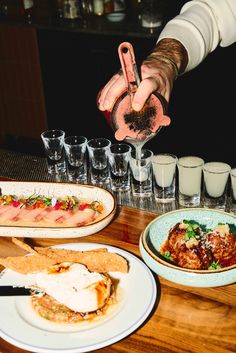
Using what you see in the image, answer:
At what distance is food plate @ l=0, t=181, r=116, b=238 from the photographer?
164 cm

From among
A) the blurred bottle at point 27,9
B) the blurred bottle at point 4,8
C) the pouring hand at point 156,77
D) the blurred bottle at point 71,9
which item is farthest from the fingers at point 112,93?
the blurred bottle at point 4,8

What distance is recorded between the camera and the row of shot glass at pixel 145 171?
1.84 metres

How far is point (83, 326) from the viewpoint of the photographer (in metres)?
1.29

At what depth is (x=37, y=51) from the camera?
457 centimetres

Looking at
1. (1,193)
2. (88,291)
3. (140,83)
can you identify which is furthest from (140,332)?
(1,193)

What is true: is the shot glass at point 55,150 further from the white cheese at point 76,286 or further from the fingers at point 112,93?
the white cheese at point 76,286

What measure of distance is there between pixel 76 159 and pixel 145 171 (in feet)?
1.08

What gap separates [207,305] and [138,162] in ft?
2.30

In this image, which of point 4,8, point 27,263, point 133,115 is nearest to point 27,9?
point 4,8

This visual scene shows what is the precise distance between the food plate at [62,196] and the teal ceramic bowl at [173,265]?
0.65 feet

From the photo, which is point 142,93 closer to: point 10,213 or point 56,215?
point 56,215

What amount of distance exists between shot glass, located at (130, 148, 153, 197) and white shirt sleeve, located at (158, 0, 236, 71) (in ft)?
1.57

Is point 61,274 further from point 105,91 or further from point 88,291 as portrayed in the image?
point 105,91

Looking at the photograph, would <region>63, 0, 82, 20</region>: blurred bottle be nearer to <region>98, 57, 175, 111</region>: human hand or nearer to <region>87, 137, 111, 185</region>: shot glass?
<region>87, 137, 111, 185</region>: shot glass
